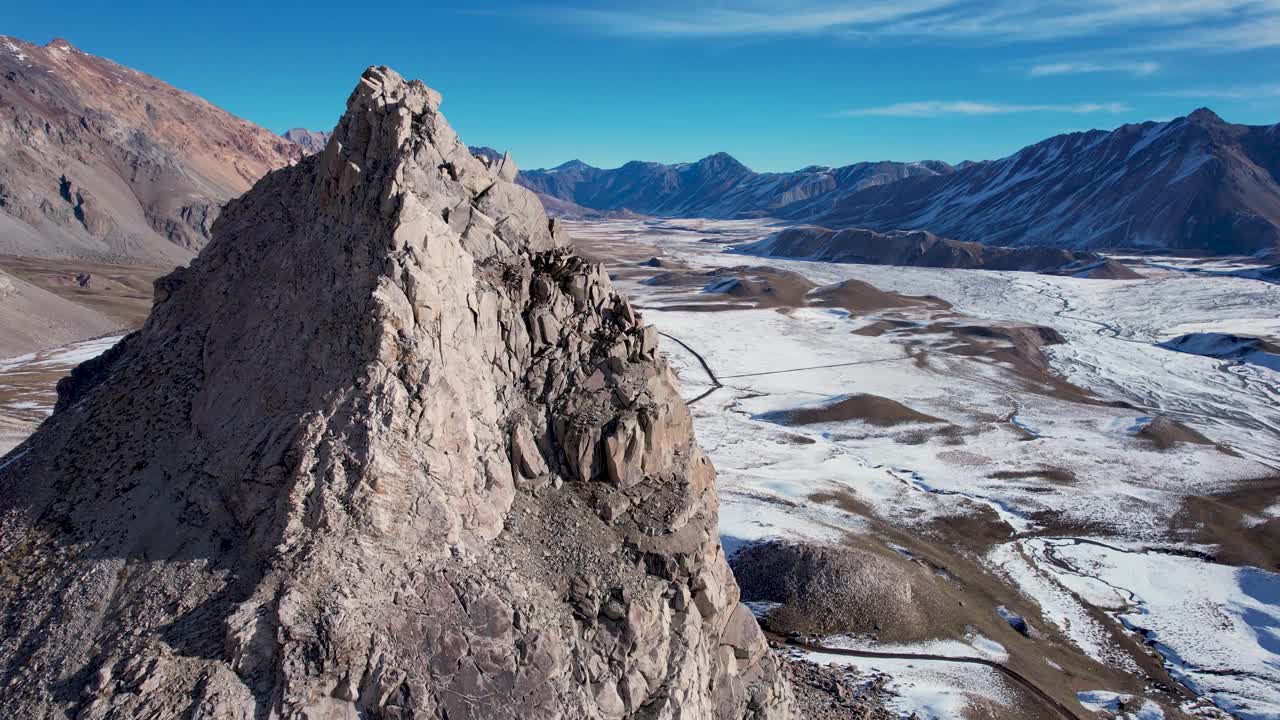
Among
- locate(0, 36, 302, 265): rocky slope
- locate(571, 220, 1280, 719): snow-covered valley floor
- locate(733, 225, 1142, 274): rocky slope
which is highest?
locate(0, 36, 302, 265): rocky slope

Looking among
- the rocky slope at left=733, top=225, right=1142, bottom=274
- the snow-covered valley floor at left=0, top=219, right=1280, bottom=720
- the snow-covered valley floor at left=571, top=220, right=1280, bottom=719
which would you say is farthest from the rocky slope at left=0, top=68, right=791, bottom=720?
the rocky slope at left=733, top=225, right=1142, bottom=274

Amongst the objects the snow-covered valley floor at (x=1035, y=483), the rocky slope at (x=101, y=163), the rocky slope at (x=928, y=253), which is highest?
the rocky slope at (x=101, y=163)

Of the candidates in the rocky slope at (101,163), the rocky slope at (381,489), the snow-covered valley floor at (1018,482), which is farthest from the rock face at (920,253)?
the rocky slope at (381,489)

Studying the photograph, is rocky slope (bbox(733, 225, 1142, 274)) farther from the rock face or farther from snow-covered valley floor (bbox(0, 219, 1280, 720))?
snow-covered valley floor (bbox(0, 219, 1280, 720))

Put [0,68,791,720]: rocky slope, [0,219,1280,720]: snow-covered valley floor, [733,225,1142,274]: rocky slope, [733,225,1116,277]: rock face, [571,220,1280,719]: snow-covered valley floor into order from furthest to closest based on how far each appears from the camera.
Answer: [733,225,1116,277]: rock face
[733,225,1142,274]: rocky slope
[571,220,1280,719]: snow-covered valley floor
[0,219,1280,720]: snow-covered valley floor
[0,68,791,720]: rocky slope

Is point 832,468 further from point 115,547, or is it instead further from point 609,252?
point 609,252

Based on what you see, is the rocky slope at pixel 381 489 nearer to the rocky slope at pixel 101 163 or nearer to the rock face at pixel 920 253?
the rocky slope at pixel 101 163

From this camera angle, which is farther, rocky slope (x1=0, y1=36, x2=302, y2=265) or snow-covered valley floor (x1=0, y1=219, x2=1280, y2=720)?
rocky slope (x1=0, y1=36, x2=302, y2=265)

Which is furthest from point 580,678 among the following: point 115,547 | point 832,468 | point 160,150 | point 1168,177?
point 1168,177
